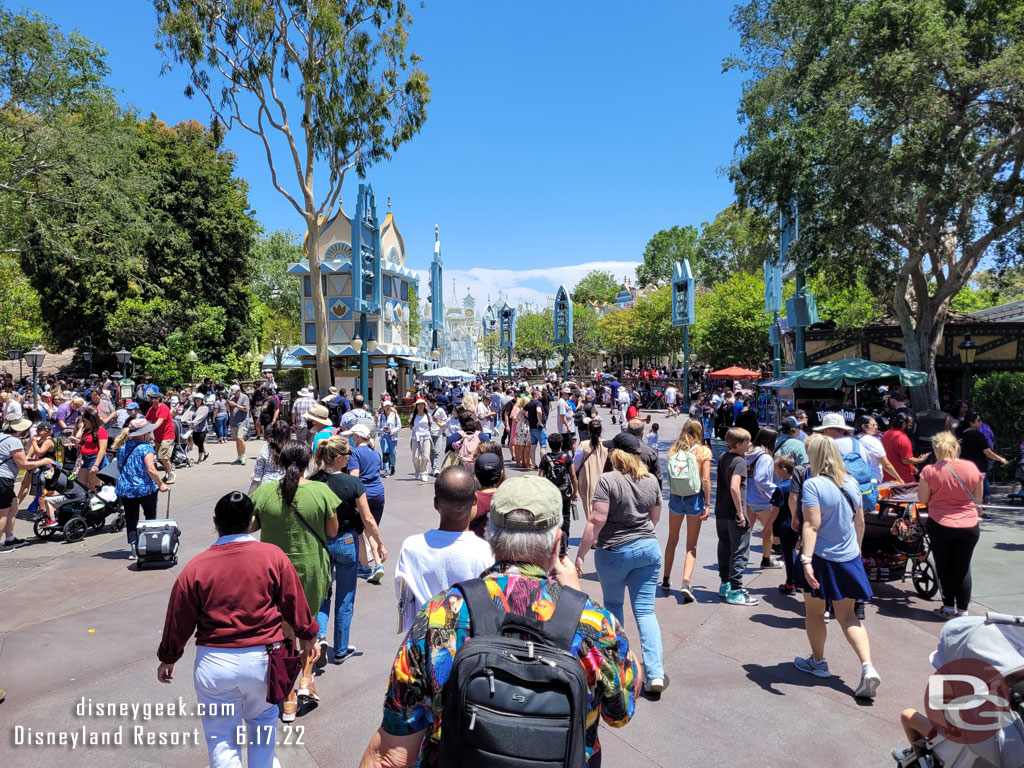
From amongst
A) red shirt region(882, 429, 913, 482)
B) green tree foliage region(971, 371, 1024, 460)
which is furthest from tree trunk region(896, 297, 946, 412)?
red shirt region(882, 429, 913, 482)

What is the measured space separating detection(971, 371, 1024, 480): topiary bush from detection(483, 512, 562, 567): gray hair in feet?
47.2

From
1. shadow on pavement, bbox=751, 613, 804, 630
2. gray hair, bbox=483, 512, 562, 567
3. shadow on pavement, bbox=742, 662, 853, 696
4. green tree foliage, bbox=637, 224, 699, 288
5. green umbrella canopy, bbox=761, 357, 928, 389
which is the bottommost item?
shadow on pavement, bbox=742, 662, 853, 696

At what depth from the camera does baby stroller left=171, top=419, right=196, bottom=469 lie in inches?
570

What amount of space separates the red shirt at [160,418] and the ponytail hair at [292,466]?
7474 millimetres

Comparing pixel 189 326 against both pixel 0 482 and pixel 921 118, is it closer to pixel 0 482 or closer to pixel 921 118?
pixel 0 482

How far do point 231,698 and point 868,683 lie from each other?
3.83m

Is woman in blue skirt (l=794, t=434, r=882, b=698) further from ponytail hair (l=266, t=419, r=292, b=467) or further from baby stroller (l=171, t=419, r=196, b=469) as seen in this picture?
baby stroller (l=171, t=419, r=196, b=469)

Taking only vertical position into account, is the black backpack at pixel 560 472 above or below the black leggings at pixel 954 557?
above

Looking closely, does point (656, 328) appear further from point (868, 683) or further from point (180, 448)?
point (868, 683)

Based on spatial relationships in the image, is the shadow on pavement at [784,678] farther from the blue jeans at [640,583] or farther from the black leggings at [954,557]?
the black leggings at [954,557]

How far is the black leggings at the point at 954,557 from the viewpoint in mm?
5273

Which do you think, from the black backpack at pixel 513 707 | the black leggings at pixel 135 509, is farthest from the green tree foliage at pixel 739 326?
the black backpack at pixel 513 707

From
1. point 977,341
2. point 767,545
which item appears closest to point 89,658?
point 767,545

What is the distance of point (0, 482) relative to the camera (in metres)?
7.16
